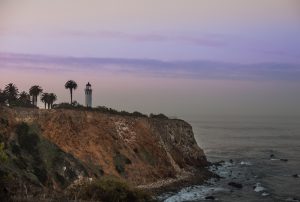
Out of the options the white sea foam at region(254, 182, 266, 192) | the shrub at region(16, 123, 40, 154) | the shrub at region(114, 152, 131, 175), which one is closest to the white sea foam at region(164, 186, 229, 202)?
the white sea foam at region(254, 182, 266, 192)

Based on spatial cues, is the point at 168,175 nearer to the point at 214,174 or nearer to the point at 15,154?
the point at 214,174

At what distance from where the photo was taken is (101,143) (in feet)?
204

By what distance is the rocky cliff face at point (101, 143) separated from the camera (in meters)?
54.3

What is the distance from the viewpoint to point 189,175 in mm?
68188

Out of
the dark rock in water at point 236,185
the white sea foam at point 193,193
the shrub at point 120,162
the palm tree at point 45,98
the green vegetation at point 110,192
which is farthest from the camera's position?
the palm tree at point 45,98

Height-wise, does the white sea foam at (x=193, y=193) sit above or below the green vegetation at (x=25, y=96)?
below

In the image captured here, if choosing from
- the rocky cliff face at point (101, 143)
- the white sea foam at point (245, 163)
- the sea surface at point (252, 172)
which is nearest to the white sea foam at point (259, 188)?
the sea surface at point (252, 172)

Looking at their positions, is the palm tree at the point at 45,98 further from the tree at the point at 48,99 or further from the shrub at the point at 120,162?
the shrub at the point at 120,162

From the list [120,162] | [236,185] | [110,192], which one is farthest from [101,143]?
[110,192]

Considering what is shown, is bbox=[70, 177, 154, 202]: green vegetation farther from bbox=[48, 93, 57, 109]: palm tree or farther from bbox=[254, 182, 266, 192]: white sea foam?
bbox=[48, 93, 57, 109]: palm tree

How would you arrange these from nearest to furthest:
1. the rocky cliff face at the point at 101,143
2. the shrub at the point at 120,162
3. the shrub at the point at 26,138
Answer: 1. the shrub at the point at 26,138
2. the rocky cliff face at the point at 101,143
3. the shrub at the point at 120,162

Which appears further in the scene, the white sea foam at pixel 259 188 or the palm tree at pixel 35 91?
the palm tree at pixel 35 91

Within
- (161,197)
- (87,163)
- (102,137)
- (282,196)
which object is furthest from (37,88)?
(282,196)

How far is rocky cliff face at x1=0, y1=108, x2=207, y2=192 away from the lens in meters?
54.3
